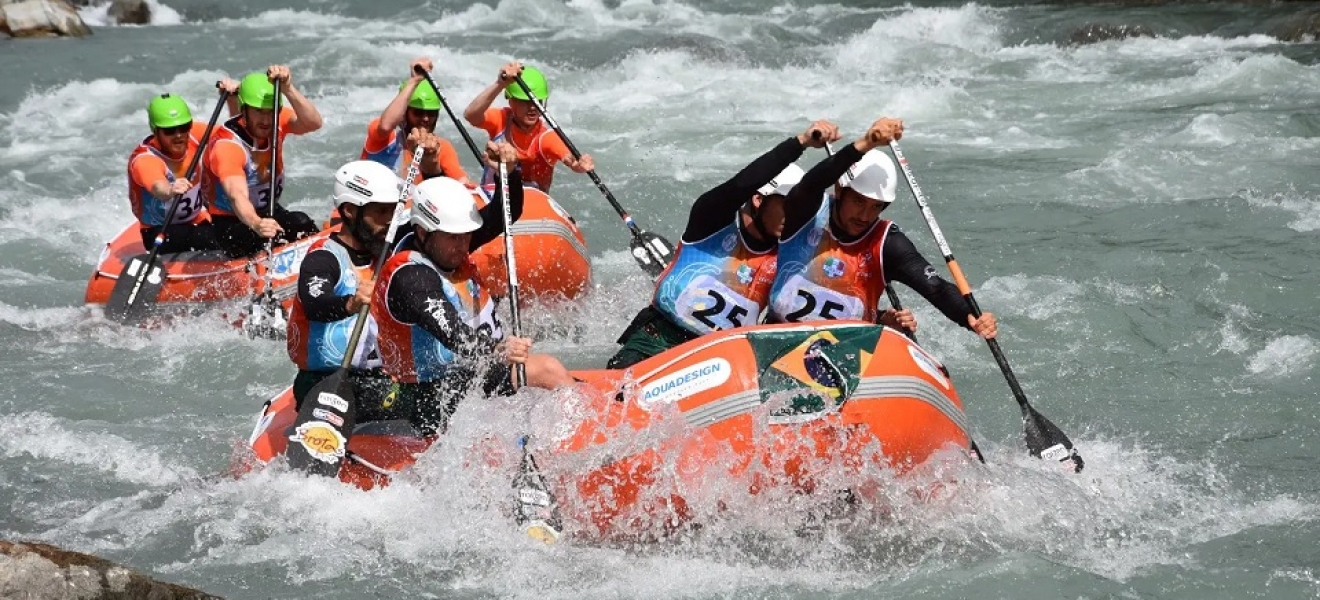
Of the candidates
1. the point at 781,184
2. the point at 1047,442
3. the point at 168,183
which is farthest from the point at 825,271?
the point at 168,183

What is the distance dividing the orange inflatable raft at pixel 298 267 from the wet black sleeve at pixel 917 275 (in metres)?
2.71

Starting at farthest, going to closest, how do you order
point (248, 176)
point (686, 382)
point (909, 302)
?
point (909, 302)
point (248, 176)
point (686, 382)

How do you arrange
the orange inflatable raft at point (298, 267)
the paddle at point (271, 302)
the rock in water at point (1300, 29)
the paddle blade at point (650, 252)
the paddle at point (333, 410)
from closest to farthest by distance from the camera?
the paddle at point (333, 410), the orange inflatable raft at point (298, 267), the paddle at point (271, 302), the paddle blade at point (650, 252), the rock in water at point (1300, 29)

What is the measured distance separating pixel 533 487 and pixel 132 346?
180 inches

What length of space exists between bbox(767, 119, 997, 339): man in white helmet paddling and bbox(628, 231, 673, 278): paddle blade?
289 centimetres

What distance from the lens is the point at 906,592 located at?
567cm

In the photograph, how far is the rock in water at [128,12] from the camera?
77.3 ft

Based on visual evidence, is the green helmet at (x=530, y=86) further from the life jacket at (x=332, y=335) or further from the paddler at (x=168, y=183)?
the life jacket at (x=332, y=335)

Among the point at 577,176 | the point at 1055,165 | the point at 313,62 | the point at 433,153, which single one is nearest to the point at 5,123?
the point at 313,62

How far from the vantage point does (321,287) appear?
244 inches

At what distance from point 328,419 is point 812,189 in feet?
7.26

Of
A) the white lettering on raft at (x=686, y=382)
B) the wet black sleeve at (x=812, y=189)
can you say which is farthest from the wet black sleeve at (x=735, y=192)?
the white lettering on raft at (x=686, y=382)

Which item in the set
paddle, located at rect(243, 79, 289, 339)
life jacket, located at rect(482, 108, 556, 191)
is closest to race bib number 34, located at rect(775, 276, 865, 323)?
life jacket, located at rect(482, 108, 556, 191)

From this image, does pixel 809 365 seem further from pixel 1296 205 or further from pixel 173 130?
pixel 1296 205
